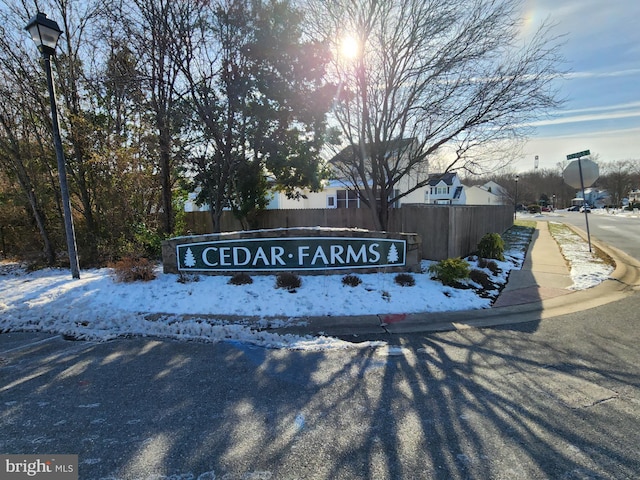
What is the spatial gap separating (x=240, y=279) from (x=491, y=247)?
6.90 metres

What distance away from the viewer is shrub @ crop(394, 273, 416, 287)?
651cm

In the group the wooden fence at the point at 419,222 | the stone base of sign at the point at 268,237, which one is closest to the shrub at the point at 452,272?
the stone base of sign at the point at 268,237

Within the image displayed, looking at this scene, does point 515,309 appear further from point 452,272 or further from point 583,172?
point 583,172

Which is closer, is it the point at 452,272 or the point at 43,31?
the point at 43,31

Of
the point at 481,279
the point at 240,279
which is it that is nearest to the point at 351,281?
the point at 240,279

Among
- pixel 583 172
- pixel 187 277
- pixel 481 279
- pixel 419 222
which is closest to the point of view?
pixel 187 277

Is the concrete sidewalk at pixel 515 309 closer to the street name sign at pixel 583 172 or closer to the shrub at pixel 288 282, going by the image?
the shrub at pixel 288 282

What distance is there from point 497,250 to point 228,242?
23.9 feet

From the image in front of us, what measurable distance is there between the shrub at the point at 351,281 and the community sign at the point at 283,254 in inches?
17.5

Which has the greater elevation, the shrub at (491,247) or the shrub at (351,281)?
the shrub at (491,247)

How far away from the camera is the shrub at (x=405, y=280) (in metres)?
6.51

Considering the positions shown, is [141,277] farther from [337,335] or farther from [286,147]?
[286,147]

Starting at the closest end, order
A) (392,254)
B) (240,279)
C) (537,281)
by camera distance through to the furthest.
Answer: (240,279)
(392,254)
(537,281)

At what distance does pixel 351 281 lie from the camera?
6527 mm
